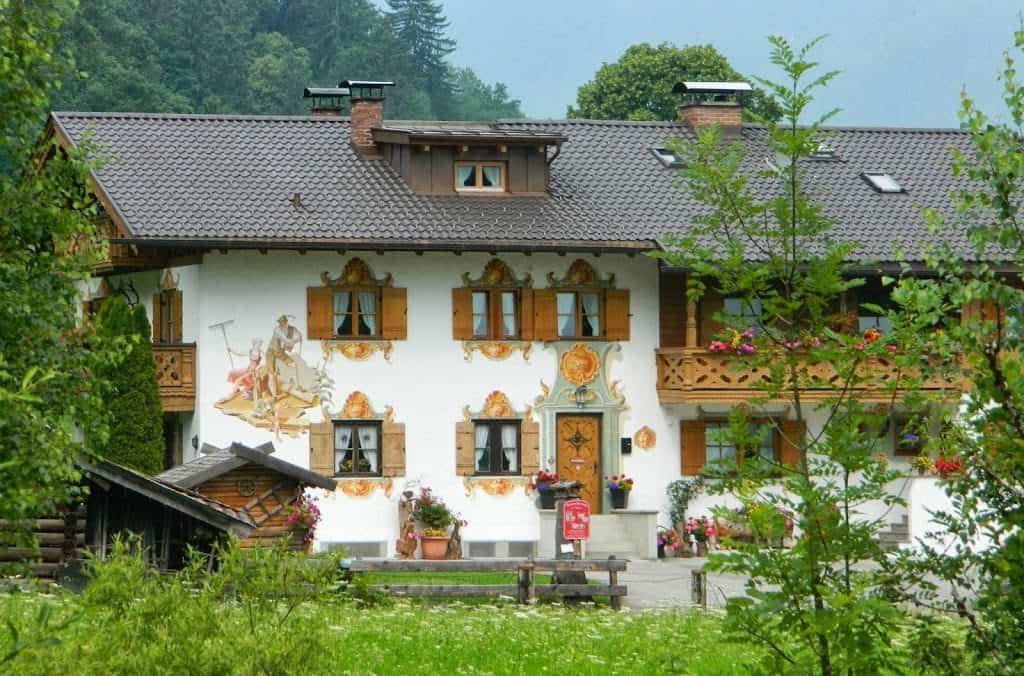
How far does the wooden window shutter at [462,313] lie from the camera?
102 feet

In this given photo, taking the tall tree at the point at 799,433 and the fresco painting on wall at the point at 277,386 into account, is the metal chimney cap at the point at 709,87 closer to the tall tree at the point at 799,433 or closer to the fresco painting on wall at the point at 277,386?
the fresco painting on wall at the point at 277,386

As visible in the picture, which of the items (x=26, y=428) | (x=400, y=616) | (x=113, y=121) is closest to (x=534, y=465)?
(x=113, y=121)

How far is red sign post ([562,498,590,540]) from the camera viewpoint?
26969 millimetres

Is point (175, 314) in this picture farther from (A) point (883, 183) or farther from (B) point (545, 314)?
(A) point (883, 183)

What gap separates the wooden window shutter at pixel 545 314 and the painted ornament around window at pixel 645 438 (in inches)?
84.4

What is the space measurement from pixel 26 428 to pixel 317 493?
19819 mm

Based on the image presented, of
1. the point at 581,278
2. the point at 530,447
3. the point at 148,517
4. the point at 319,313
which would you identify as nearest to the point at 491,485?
the point at 530,447

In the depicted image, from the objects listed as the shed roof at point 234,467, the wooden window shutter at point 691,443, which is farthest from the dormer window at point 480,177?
the shed roof at point 234,467

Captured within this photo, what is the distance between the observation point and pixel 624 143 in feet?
116

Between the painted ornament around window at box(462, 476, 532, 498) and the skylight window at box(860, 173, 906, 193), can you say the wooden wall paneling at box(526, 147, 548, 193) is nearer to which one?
the painted ornament around window at box(462, 476, 532, 498)

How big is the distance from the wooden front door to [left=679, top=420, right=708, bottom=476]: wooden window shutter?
4.56 feet

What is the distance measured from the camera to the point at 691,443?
31844mm

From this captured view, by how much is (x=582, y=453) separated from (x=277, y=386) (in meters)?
5.22

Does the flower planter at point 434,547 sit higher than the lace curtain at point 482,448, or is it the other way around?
the lace curtain at point 482,448
